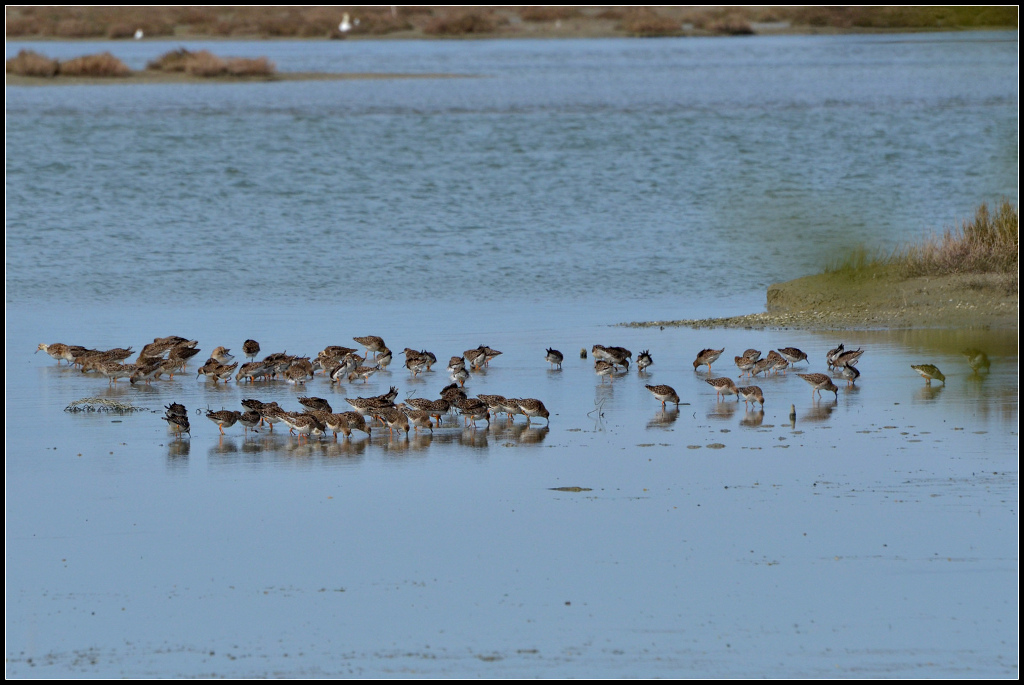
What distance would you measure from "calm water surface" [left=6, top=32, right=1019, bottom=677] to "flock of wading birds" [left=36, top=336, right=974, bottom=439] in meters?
0.19

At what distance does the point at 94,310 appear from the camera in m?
19.5

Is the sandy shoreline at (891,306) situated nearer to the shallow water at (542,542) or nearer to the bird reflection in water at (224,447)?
the shallow water at (542,542)

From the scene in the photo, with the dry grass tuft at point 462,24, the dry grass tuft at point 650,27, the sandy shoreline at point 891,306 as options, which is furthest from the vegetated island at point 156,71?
the sandy shoreline at point 891,306

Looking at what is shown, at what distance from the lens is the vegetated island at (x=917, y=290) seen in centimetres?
1694

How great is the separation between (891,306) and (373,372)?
21.8 ft

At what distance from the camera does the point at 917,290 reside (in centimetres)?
1773

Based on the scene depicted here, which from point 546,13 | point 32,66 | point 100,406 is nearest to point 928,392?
point 100,406

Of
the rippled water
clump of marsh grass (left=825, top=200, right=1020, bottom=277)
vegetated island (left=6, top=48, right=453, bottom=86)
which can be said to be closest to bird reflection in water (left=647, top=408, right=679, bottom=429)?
the rippled water

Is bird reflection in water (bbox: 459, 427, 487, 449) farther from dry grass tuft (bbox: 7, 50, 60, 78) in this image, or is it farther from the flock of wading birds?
dry grass tuft (bbox: 7, 50, 60, 78)

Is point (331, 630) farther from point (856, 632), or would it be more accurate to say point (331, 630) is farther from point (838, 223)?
point (838, 223)

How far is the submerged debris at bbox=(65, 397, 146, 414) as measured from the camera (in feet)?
42.1

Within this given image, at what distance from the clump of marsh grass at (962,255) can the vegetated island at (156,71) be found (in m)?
48.4

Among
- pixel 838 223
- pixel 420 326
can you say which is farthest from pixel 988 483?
pixel 420 326

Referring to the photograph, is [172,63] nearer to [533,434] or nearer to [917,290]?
[917,290]
